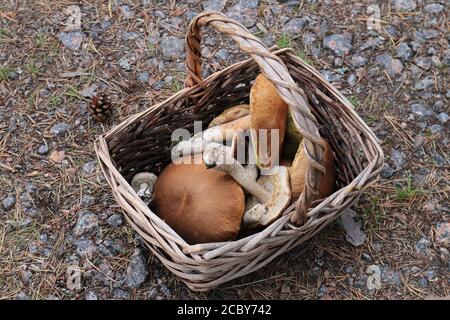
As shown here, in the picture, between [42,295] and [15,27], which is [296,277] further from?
[15,27]

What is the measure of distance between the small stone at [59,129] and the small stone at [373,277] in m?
1.64

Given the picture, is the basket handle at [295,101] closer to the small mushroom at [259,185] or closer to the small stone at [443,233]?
the small mushroom at [259,185]

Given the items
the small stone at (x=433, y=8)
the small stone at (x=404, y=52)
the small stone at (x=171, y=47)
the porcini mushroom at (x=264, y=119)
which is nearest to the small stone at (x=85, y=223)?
the porcini mushroom at (x=264, y=119)

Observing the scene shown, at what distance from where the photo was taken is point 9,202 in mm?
2549

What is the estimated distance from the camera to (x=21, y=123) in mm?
2826

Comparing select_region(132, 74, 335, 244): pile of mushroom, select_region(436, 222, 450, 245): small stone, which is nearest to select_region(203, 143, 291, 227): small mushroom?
select_region(132, 74, 335, 244): pile of mushroom

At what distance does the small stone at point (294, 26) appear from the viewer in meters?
3.15

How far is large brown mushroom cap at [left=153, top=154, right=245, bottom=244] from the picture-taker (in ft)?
6.88

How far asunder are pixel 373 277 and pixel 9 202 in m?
1.69

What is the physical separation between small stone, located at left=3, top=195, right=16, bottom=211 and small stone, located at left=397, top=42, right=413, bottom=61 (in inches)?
84.8

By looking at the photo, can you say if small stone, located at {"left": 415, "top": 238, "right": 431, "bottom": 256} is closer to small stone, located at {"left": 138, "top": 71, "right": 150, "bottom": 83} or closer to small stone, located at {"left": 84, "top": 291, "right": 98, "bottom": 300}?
small stone, located at {"left": 84, "top": 291, "right": 98, "bottom": 300}

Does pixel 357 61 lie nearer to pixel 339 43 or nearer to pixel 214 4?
pixel 339 43

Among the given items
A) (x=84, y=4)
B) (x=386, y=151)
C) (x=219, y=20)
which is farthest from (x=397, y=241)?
(x=84, y=4)
